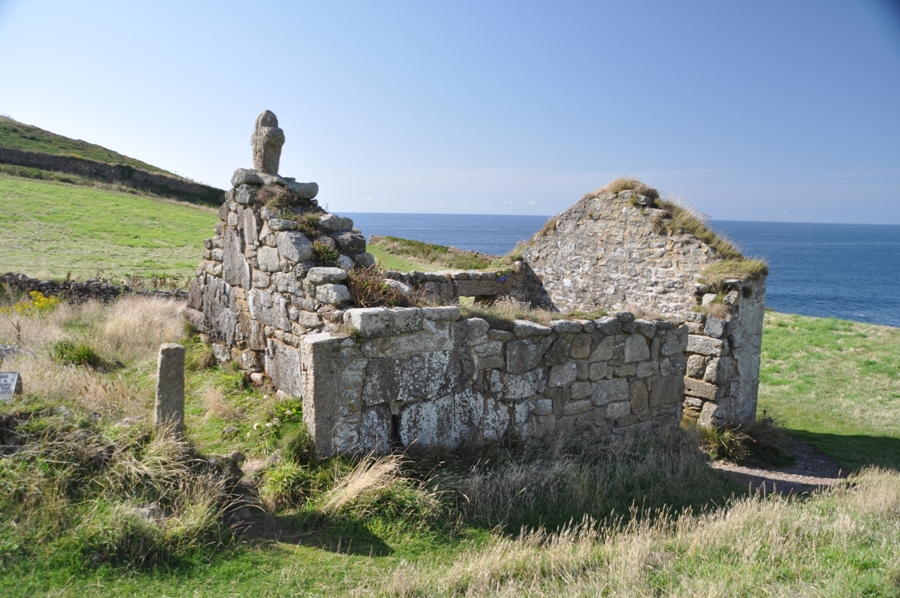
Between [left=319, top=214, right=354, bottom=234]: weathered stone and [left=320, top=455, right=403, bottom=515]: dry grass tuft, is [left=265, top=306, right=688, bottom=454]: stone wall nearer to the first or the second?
[left=320, top=455, right=403, bottom=515]: dry grass tuft

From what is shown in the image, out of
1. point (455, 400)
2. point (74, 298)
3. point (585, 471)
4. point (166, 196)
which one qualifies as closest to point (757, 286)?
point (585, 471)

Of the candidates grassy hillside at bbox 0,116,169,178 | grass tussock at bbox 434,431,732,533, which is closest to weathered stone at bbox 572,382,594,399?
grass tussock at bbox 434,431,732,533

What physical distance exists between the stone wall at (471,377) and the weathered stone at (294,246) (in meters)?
1.13

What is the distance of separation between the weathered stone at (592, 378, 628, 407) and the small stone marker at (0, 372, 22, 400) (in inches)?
247

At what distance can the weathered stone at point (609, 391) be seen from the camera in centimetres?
754

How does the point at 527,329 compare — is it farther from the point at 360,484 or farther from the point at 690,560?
the point at 690,560

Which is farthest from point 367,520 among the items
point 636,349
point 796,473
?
point 796,473

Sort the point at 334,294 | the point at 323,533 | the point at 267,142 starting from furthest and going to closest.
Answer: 1. the point at 267,142
2. the point at 334,294
3. the point at 323,533

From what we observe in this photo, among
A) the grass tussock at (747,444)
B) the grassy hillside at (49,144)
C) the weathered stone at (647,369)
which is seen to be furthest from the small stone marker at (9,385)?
the grassy hillside at (49,144)

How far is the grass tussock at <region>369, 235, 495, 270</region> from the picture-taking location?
26366 mm

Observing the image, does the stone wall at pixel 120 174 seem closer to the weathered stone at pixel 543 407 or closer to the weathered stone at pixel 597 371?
the weathered stone at pixel 543 407

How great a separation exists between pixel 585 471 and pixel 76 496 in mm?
4610

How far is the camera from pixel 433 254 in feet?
97.2

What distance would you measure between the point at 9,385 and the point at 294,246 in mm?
3115
